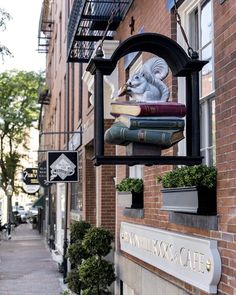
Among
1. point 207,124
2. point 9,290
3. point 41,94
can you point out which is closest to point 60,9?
point 41,94

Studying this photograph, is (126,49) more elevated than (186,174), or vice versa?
(126,49)

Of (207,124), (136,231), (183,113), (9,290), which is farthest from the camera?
(9,290)

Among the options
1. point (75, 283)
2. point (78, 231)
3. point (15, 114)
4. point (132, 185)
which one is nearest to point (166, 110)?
point (132, 185)

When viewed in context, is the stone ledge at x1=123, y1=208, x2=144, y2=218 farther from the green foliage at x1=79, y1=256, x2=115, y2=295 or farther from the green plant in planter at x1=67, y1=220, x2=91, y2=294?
the green plant in planter at x1=67, y1=220, x2=91, y2=294

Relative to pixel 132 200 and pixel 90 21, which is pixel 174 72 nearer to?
pixel 132 200

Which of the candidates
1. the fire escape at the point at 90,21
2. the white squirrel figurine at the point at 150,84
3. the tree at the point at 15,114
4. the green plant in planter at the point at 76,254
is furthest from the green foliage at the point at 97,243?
the tree at the point at 15,114

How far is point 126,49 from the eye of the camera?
15.9 ft

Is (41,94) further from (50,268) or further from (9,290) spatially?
(9,290)

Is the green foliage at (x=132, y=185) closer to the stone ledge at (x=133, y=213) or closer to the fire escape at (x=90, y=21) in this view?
the stone ledge at (x=133, y=213)

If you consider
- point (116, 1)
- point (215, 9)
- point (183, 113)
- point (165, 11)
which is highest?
point (116, 1)

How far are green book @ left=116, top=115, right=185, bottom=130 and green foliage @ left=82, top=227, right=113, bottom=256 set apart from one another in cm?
611

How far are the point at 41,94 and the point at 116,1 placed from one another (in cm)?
2404

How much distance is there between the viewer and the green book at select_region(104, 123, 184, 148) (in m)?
4.58

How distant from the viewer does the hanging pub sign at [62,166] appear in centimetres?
1552
